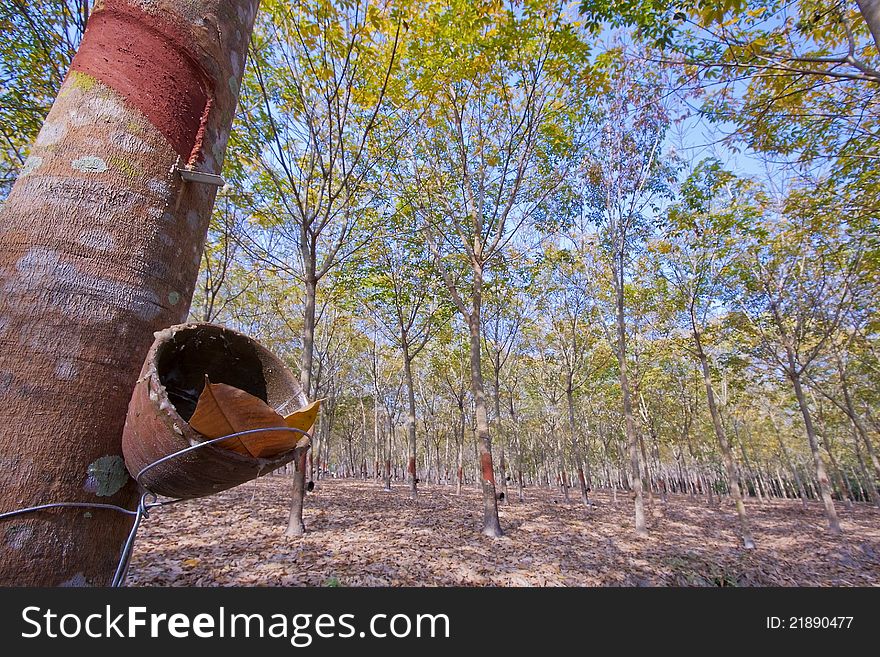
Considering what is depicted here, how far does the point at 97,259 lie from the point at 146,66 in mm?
591

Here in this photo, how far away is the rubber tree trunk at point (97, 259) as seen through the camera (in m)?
0.78

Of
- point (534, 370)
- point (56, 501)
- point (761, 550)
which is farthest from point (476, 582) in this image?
point (534, 370)

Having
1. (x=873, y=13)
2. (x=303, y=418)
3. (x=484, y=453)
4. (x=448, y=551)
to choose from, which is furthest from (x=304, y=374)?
(x=873, y=13)

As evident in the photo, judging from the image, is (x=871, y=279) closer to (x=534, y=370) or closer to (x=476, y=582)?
(x=476, y=582)

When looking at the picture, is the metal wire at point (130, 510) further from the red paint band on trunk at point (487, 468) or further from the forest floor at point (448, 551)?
the red paint band on trunk at point (487, 468)

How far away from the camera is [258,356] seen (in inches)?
47.3

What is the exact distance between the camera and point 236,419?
78cm

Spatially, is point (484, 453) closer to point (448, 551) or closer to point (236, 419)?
point (448, 551)

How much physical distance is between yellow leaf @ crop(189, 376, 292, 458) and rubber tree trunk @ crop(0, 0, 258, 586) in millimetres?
291

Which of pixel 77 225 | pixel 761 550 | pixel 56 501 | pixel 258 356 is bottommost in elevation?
pixel 761 550

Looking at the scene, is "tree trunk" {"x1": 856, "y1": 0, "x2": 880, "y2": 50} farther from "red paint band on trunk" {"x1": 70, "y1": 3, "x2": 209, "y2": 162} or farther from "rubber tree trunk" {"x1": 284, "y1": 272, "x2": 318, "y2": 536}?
"rubber tree trunk" {"x1": 284, "y1": 272, "x2": 318, "y2": 536}

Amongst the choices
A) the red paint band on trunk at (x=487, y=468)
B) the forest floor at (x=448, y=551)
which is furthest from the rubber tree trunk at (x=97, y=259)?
the red paint band on trunk at (x=487, y=468)

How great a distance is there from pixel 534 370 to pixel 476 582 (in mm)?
21031

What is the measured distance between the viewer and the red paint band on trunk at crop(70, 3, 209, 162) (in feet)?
3.54
